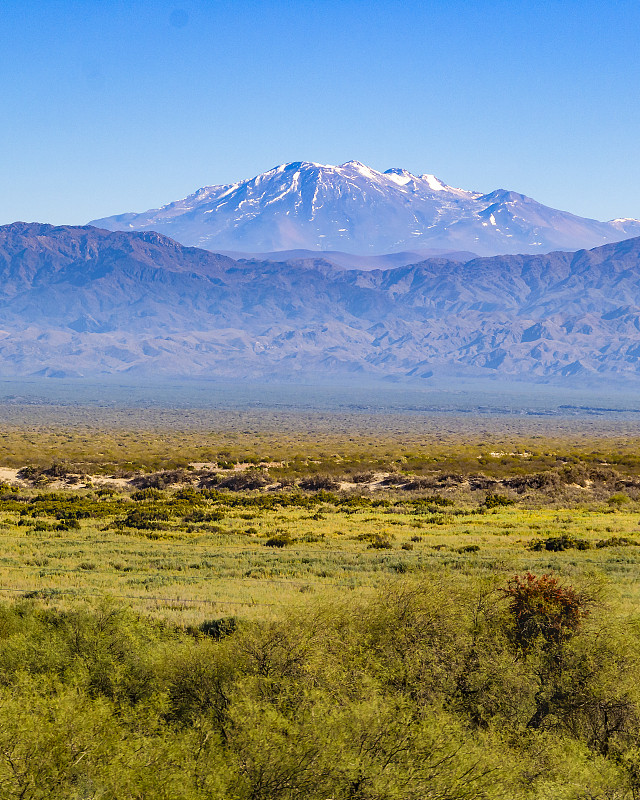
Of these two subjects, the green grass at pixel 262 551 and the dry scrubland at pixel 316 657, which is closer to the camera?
the dry scrubland at pixel 316 657

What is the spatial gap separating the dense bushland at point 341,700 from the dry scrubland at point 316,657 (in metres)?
0.04

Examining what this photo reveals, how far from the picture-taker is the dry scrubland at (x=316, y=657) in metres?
10.5

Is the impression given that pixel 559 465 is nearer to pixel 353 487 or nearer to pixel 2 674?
pixel 353 487

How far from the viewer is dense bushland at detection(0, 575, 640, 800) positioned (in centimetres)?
1032

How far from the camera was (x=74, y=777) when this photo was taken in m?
10.4

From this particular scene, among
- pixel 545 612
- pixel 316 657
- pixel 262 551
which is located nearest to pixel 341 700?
pixel 316 657

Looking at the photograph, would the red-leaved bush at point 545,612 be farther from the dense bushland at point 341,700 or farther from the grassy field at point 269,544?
the grassy field at point 269,544

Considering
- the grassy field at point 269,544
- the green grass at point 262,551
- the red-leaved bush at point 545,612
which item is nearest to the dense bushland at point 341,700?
the red-leaved bush at point 545,612

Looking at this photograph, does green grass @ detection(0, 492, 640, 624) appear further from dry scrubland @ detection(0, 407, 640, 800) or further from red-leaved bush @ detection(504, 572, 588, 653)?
red-leaved bush @ detection(504, 572, 588, 653)

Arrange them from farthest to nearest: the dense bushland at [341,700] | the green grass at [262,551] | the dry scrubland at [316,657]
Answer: the green grass at [262,551], the dry scrubland at [316,657], the dense bushland at [341,700]

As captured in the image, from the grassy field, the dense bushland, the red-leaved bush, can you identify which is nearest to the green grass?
the grassy field

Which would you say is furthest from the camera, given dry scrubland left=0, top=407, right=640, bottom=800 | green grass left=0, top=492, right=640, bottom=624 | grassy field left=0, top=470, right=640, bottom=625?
grassy field left=0, top=470, right=640, bottom=625

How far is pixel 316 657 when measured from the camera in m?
14.3

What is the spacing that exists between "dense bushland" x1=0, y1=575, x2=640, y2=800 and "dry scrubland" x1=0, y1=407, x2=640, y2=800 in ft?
0.12
